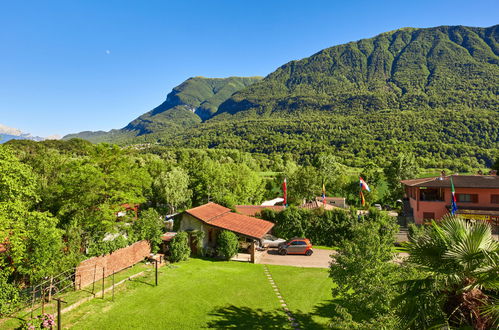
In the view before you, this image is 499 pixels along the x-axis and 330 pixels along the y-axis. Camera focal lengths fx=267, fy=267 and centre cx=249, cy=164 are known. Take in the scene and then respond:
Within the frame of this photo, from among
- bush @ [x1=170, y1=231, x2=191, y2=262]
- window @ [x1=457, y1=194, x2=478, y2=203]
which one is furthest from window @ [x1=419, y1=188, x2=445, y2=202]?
bush @ [x1=170, y1=231, x2=191, y2=262]

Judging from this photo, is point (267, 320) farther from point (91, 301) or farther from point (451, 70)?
point (451, 70)

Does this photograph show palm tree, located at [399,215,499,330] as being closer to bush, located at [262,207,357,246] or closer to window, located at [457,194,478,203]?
bush, located at [262,207,357,246]

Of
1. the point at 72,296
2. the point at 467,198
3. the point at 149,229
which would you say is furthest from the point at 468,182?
the point at 72,296

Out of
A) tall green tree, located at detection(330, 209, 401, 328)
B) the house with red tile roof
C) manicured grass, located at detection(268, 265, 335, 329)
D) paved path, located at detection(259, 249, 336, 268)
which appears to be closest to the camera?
tall green tree, located at detection(330, 209, 401, 328)

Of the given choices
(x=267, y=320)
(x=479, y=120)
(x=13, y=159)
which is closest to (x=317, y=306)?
(x=267, y=320)

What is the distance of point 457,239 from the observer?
19.3 feet

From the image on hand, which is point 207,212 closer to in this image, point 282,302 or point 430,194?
point 282,302

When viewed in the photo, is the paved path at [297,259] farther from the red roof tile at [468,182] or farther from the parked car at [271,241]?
the red roof tile at [468,182]

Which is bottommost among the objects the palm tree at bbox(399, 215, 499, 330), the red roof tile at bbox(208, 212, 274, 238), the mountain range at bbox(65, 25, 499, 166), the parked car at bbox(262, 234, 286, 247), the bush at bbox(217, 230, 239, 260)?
the parked car at bbox(262, 234, 286, 247)

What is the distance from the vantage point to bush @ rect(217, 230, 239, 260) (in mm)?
23016

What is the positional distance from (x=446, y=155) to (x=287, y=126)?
8554cm

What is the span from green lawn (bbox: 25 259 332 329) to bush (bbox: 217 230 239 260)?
8.18 ft

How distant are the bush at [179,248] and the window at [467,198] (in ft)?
117

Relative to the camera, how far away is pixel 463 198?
35406 millimetres
